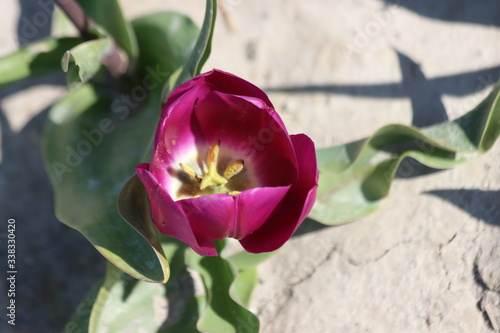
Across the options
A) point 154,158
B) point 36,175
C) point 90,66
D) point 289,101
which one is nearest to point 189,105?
point 154,158

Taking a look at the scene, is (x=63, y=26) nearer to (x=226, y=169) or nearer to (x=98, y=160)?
(x=98, y=160)

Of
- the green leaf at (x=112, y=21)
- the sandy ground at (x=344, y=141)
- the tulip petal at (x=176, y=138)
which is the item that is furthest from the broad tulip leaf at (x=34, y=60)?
the tulip petal at (x=176, y=138)

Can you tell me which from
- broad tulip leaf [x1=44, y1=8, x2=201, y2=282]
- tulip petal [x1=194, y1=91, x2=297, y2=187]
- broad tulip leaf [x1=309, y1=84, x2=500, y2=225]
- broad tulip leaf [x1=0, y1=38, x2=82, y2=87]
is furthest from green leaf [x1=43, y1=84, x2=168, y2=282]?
broad tulip leaf [x1=309, y1=84, x2=500, y2=225]

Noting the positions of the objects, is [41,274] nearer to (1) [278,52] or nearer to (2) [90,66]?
(2) [90,66]

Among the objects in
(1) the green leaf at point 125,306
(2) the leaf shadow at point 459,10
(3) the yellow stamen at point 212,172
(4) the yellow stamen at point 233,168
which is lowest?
(1) the green leaf at point 125,306

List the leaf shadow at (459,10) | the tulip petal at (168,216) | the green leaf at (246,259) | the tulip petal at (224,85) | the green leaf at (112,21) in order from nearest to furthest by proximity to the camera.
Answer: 1. the tulip petal at (168,216)
2. the tulip petal at (224,85)
3. the green leaf at (246,259)
4. the green leaf at (112,21)
5. the leaf shadow at (459,10)

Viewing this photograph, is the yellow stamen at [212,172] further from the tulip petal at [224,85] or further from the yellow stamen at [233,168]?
the tulip petal at [224,85]
